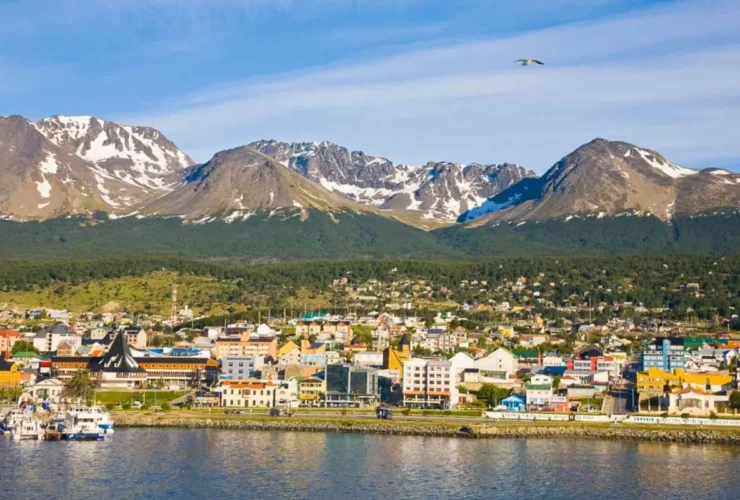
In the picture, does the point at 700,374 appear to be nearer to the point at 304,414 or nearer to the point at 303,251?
the point at 304,414

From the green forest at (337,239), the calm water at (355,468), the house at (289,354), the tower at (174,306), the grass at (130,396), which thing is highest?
the green forest at (337,239)

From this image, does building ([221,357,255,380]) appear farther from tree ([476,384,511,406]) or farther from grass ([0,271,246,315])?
grass ([0,271,246,315])

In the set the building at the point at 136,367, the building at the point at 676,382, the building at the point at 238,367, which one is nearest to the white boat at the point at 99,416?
the building at the point at 136,367

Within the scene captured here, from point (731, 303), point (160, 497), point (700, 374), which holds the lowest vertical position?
point (160, 497)

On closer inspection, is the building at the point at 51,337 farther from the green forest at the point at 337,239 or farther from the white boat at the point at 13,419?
the green forest at the point at 337,239

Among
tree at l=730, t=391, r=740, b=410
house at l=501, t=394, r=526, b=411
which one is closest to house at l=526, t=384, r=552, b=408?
house at l=501, t=394, r=526, b=411

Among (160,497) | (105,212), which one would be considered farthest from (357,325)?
(105,212)

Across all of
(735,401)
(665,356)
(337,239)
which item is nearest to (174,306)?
(665,356)
